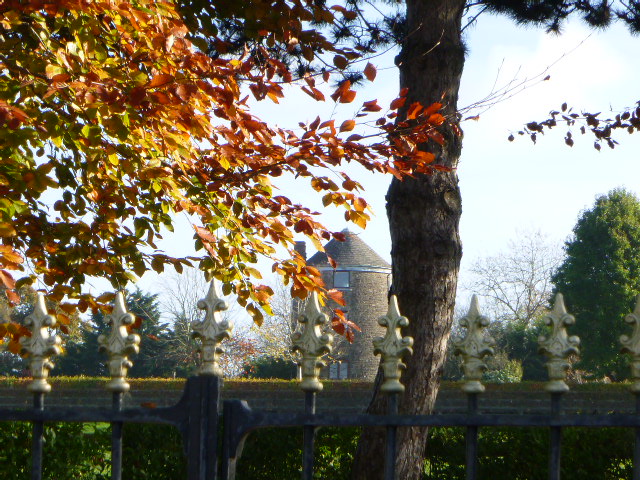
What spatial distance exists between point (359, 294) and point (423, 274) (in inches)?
1806

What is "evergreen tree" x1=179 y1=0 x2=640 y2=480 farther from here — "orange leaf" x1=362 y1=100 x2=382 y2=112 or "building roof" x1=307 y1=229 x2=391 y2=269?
"building roof" x1=307 y1=229 x2=391 y2=269

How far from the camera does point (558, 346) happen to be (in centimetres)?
292

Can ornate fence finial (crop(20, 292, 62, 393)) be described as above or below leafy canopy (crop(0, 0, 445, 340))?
below

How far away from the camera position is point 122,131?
4.25 meters

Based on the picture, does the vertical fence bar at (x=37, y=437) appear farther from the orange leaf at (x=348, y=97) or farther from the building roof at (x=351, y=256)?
the building roof at (x=351, y=256)

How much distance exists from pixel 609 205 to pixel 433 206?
40540 millimetres

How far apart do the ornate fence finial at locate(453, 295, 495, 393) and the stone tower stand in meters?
46.6

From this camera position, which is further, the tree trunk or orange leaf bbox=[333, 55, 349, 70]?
the tree trunk

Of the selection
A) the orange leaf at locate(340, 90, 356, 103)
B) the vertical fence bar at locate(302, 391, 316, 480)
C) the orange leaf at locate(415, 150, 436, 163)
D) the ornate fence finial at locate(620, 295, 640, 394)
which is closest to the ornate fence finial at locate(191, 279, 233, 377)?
the vertical fence bar at locate(302, 391, 316, 480)

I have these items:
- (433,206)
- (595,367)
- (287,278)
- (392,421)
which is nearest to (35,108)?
(287,278)

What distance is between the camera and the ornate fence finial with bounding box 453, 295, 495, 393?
2.97m

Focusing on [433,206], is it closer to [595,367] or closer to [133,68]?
[133,68]

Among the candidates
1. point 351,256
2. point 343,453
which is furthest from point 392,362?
point 351,256

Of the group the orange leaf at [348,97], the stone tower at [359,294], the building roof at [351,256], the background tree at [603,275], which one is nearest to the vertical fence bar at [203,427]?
the orange leaf at [348,97]
